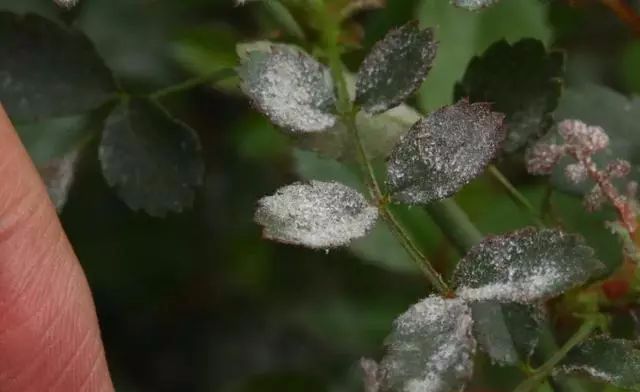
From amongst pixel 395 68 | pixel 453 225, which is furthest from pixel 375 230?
pixel 395 68

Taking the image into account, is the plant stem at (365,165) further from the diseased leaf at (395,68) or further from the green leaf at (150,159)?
the green leaf at (150,159)

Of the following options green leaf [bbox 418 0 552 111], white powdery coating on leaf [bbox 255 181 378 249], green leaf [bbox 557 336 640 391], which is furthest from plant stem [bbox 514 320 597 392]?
green leaf [bbox 418 0 552 111]

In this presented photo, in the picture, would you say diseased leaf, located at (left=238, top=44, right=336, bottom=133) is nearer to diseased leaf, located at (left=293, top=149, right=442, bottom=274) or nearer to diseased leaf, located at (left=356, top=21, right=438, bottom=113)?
diseased leaf, located at (left=356, top=21, right=438, bottom=113)

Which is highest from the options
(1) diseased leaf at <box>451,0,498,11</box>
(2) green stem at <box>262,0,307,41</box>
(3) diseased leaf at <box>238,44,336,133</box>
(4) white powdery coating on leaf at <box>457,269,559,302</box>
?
(1) diseased leaf at <box>451,0,498,11</box>

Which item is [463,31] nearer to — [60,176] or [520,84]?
[520,84]

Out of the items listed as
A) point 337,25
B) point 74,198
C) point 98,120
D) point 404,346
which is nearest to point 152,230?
point 74,198

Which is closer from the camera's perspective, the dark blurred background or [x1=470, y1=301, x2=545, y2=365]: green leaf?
[x1=470, y1=301, x2=545, y2=365]: green leaf

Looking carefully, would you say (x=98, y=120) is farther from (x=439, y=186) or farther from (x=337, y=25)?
(x=439, y=186)
